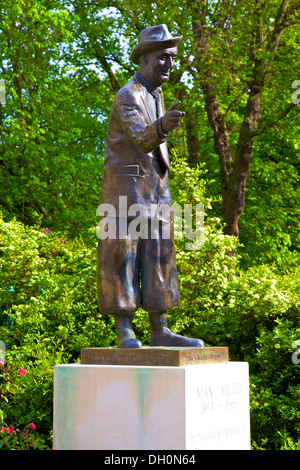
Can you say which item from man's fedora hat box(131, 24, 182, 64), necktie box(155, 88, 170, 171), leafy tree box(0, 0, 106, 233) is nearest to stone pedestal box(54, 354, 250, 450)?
necktie box(155, 88, 170, 171)

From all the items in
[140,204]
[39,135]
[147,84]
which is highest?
[39,135]

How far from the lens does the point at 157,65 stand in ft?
16.5

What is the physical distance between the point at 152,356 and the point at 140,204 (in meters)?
1.08

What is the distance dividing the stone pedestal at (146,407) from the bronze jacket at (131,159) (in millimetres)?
1174

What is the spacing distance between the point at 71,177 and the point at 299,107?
523 centimetres

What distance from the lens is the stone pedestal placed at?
4195 mm

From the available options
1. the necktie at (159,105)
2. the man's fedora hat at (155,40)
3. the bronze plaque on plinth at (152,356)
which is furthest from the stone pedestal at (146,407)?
the man's fedora hat at (155,40)

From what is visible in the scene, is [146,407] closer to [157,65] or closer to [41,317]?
[157,65]

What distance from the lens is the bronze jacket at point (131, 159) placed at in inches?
190

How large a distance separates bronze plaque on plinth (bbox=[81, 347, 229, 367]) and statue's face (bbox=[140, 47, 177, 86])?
1.97m


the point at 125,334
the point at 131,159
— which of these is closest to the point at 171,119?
the point at 131,159

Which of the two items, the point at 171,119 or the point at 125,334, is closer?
the point at 171,119

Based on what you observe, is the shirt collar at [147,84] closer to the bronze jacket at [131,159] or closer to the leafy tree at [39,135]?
the bronze jacket at [131,159]

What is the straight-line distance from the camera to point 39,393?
6.95 meters
